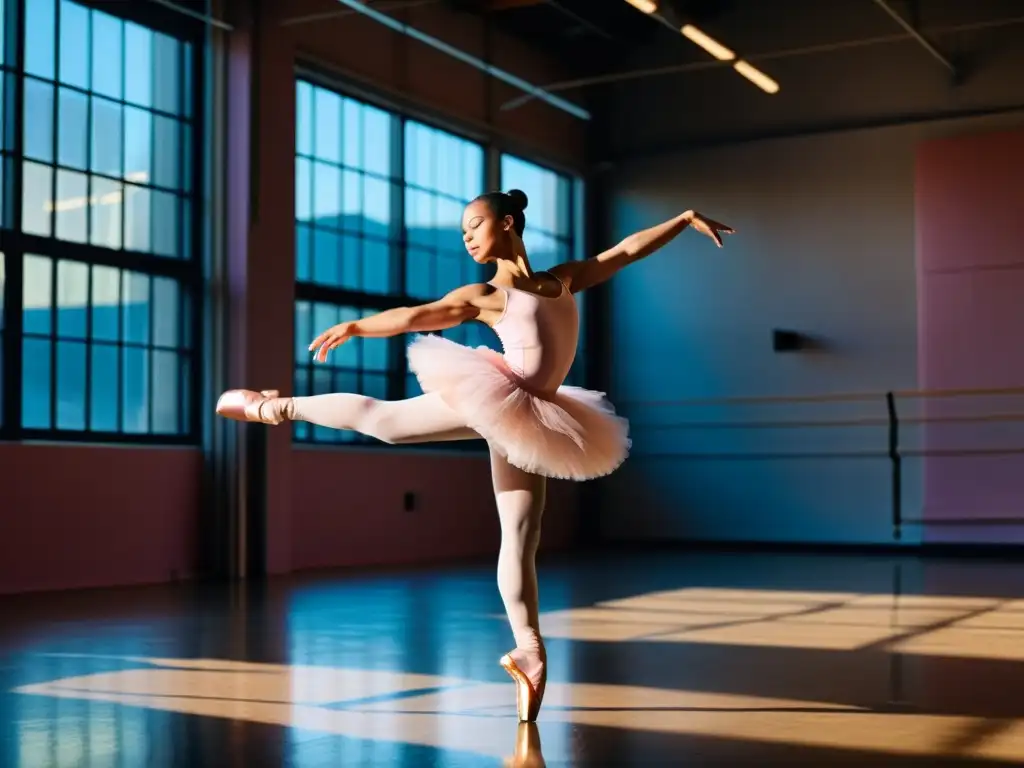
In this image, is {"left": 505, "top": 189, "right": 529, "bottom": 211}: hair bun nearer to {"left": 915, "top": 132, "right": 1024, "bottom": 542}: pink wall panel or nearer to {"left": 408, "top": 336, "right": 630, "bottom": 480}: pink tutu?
{"left": 408, "top": 336, "right": 630, "bottom": 480}: pink tutu

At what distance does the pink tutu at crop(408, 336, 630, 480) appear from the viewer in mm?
→ 2592

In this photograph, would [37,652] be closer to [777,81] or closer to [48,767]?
[48,767]

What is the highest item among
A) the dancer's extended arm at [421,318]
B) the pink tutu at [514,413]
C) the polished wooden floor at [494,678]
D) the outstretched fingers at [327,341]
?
the dancer's extended arm at [421,318]

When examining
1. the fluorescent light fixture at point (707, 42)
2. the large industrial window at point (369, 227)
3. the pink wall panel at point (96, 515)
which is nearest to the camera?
the pink wall panel at point (96, 515)

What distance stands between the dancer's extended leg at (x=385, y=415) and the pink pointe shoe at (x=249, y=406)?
0.01m

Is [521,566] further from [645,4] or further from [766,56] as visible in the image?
[766,56]

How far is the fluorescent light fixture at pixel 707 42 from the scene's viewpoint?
25.2 feet

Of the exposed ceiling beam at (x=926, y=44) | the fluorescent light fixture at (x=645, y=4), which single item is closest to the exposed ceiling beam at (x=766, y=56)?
the exposed ceiling beam at (x=926, y=44)

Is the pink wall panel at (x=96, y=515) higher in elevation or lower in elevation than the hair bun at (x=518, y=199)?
lower

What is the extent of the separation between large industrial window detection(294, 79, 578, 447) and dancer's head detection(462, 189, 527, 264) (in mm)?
5222

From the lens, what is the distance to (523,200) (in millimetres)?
2797

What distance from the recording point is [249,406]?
2951 millimetres

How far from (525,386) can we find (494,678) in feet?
3.20

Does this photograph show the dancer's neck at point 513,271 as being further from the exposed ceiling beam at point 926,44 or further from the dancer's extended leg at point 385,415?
the exposed ceiling beam at point 926,44
